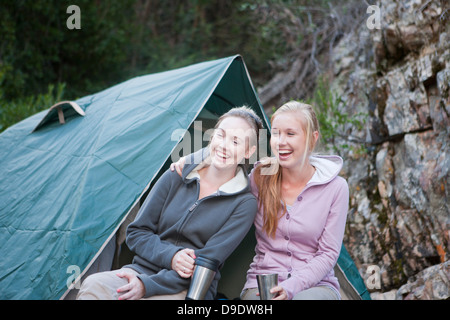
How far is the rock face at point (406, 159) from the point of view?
9.94 feet

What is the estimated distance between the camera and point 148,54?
960cm

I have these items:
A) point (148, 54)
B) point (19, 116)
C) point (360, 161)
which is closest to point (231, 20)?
point (148, 54)

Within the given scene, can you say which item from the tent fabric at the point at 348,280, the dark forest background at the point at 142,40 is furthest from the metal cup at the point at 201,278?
the dark forest background at the point at 142,40

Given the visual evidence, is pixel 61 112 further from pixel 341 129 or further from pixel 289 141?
pixel 341 129

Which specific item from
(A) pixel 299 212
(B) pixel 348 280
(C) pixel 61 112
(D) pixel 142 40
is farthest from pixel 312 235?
(D) pixel 142 40

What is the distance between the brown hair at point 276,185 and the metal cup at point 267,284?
311mm

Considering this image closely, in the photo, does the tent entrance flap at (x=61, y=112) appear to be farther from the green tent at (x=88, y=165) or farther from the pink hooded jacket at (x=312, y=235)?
the pink hooded jacket at (x=312, y=235)

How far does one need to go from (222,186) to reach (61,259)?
32.9 inches

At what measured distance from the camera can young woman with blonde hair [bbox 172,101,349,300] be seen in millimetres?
1955

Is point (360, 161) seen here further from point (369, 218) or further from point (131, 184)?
point (131, 184)

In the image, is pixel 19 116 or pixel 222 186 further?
pixel 19 116

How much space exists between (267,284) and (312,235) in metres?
0.35

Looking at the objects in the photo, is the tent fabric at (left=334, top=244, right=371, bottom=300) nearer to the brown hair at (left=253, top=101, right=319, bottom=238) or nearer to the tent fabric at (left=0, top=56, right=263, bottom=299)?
the brown hair at (left=253, top=101, right=319, bottom=238)
